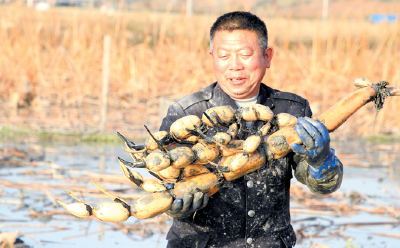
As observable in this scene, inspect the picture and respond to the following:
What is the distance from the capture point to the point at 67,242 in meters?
3.34

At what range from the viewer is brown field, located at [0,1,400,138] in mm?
7695

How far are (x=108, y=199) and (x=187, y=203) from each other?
95.3 inches

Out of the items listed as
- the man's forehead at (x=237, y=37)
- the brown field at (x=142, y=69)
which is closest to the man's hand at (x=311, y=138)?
the man's forehead at (x=237, y=37)

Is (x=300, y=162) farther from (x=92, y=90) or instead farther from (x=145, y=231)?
(x=92, y=90)

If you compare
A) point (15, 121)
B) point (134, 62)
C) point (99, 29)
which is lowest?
point (15, 121)

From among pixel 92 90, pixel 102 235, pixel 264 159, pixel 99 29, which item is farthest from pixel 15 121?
pixel 264 159

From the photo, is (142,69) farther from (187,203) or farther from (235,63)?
(187,203)

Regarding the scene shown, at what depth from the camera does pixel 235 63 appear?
7.66 ft

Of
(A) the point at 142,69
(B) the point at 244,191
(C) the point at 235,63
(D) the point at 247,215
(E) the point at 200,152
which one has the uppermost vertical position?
(C) the point at 235,63

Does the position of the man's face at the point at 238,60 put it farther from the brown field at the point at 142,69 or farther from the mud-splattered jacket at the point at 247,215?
the brown field at the point at 142,69

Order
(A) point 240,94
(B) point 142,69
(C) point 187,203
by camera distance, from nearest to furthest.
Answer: (C) point 187,203 < (A) point 240,94 < (B) point 142,69

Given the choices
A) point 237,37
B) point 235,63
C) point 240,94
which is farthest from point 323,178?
point 237,37

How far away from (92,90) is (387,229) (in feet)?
19.0

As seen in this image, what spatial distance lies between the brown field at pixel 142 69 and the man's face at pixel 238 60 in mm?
4990
